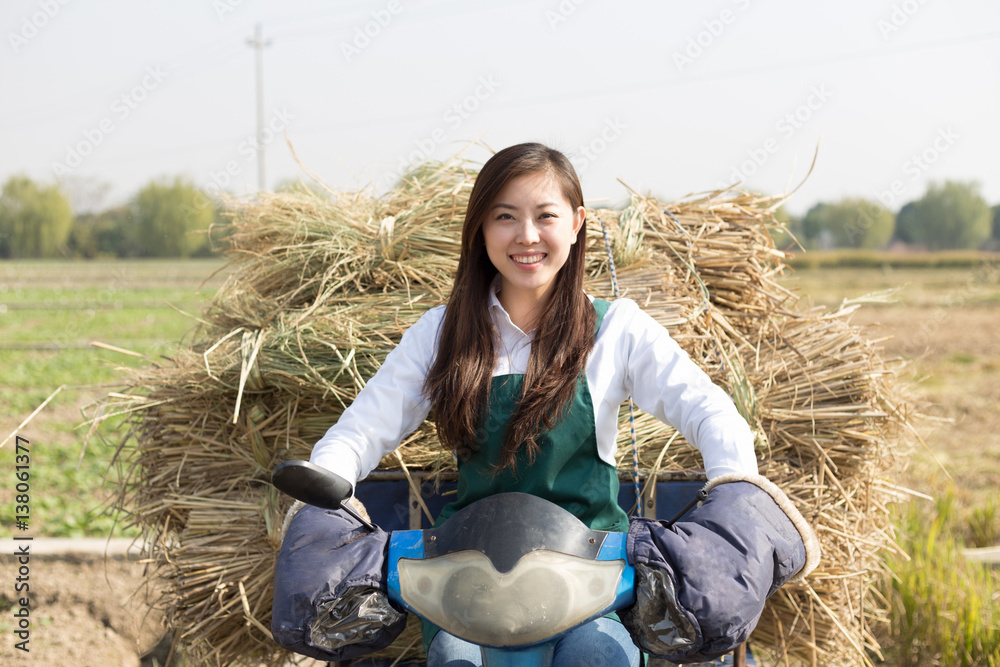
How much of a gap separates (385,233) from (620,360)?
1220 millimetres

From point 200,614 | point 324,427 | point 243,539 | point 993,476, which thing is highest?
point 324,427

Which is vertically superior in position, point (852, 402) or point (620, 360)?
point (620, 360)

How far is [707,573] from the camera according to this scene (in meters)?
1.14

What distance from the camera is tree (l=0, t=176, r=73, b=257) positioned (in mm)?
25625

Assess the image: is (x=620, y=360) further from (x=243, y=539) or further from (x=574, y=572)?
(x=243, y=539)

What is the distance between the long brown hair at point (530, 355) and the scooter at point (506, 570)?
51cm

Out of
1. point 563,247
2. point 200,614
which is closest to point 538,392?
point 563,247

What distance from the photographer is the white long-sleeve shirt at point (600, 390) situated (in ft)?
5.14

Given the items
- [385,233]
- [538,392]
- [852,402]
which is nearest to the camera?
[538,392]

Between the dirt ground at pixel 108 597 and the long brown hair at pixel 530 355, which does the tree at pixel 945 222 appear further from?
the long brown hair at pixel 530 355

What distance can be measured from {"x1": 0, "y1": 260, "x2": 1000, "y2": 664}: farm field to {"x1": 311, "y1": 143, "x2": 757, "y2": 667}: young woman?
0.98 meters

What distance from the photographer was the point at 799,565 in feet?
4.16

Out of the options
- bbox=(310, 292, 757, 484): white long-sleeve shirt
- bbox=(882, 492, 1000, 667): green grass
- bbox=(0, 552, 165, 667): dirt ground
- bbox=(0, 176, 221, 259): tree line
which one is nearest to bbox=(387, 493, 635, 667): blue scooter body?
bbox=(310, 292, 757, 484): white long-sleeve shirt

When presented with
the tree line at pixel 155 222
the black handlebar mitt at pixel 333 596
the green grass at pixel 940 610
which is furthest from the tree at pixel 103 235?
the black handlebar mitt at pixel 333 596
